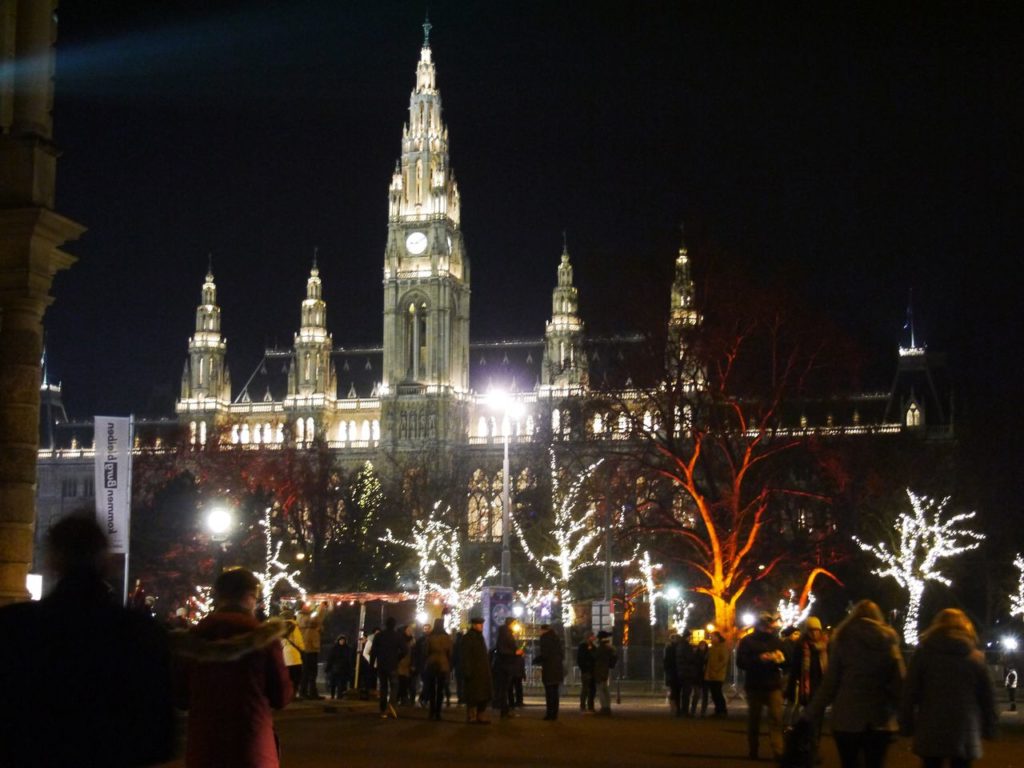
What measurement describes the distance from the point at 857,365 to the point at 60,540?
31384 millimetres

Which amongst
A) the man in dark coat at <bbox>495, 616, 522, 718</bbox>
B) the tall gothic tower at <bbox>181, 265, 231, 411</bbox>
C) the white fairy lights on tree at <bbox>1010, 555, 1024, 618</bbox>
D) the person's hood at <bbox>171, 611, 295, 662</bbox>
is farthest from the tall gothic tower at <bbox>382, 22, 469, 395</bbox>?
the person's hood at <bbox>171, 611, 295, 662</bbox>

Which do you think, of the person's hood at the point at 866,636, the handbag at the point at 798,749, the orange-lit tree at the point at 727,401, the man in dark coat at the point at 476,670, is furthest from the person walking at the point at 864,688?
the orange-lit tree at the point at 727,401

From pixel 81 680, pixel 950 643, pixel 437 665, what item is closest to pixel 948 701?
pixel 950 643

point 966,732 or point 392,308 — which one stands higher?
point 392,308

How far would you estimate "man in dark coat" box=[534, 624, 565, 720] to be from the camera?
22.9m

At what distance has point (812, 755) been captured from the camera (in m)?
11.2

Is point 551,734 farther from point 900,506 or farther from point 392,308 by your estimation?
point 392,308

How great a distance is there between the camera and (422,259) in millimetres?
109188

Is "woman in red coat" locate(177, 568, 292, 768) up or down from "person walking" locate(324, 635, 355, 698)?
up

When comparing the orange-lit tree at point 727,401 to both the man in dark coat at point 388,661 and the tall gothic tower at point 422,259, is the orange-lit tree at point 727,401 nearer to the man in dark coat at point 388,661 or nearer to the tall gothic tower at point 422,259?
the man in dark coat at point 388,661

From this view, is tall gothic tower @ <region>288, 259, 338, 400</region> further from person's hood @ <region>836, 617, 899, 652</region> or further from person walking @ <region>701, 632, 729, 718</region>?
person's hood @ <region>836, 617, 899, 652</region>

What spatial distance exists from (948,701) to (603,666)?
1661cm

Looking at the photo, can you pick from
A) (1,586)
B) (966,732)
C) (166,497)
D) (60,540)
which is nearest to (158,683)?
(60,540)

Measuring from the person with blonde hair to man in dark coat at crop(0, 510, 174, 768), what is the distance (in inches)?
195
